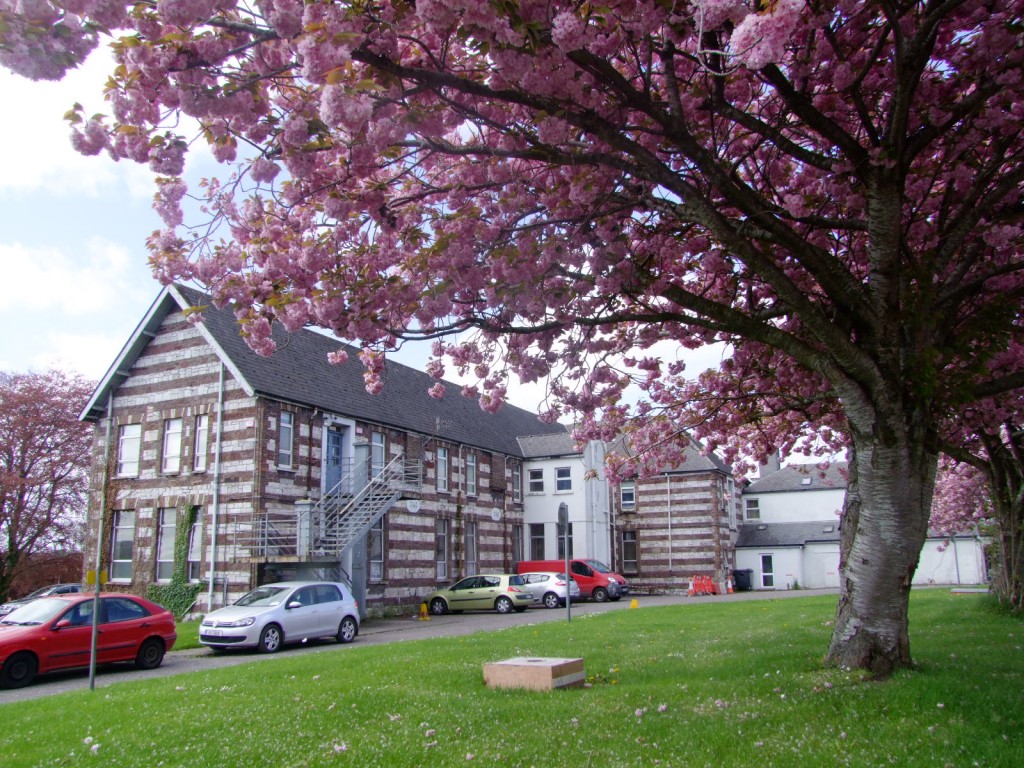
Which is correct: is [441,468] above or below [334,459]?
above

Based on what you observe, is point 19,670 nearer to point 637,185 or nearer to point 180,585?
point 180,585

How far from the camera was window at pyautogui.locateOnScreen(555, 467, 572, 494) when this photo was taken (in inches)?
1575

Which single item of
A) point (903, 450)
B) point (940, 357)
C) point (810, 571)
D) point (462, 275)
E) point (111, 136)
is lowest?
point (810, 571)

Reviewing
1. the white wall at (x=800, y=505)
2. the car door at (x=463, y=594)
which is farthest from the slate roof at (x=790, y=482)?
the car door at (x=463, y=594)

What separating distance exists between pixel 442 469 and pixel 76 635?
19130mm

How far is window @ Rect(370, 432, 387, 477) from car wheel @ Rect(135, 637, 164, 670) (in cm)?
1274

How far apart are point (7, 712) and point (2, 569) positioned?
34028 mm

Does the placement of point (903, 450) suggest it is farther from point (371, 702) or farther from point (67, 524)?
point (67, 524)

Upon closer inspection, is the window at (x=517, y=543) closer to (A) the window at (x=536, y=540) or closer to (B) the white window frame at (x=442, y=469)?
(A) the window at (x=536, y=540)

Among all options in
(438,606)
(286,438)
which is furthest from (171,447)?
(438,606)

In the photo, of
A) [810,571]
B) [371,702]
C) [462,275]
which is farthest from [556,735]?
[810,571]

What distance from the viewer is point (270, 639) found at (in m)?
17.8

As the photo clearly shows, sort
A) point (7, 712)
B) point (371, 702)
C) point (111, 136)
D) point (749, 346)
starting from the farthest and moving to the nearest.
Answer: point (749, 346), point (7, 712), point (371, 702), point (111, 136)

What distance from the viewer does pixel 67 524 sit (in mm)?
41000
